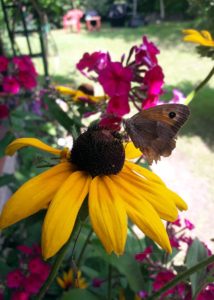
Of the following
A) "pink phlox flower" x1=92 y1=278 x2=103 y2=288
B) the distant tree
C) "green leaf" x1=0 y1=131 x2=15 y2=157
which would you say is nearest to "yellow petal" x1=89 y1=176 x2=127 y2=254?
"pink phlox flower" x1=92 y1=278 x2=103 y2=288

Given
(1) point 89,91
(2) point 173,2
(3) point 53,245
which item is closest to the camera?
(3) point 53,245

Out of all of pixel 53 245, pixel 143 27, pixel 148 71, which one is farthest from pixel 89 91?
pixel 143 27

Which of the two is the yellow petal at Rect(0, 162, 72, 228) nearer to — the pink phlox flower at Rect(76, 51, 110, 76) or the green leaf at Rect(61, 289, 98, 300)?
the green leaf at Rect(61, 289, 98, 300)

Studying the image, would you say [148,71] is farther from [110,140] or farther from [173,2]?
[173,2]

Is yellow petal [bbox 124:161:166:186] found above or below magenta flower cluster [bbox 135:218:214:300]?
above

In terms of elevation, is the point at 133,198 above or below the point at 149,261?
above

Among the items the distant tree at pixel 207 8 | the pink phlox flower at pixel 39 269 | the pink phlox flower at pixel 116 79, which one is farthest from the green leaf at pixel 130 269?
the distant tree at pixel 207 8

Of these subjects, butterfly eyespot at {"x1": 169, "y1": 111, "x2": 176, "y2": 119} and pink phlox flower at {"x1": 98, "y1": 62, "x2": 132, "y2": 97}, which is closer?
butterfly eyespot at {"x1": 169, "y1": 111, "x2": 176, "y2": 119}

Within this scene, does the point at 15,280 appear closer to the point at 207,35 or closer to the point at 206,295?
the point at 206,295
